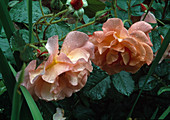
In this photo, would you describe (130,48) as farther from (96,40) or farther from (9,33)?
(9,33)

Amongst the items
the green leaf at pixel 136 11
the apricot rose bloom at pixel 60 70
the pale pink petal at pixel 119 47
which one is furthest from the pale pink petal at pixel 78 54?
the green leaf at pixel 136 11

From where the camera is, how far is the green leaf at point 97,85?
80 cm

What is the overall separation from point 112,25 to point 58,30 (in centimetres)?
21

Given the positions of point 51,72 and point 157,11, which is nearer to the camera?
point 51,72

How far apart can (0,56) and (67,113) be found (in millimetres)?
429

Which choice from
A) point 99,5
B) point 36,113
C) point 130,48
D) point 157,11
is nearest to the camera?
point 36,113

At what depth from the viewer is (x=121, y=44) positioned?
59 cm

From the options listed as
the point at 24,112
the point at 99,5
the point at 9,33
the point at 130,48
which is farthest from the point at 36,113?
the point at 99,5

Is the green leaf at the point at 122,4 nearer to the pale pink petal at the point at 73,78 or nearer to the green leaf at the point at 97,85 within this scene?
the green leaf at the point at 97,85

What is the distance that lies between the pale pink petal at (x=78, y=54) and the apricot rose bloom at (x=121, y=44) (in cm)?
8

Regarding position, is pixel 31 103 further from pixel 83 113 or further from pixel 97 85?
pixel 83 113

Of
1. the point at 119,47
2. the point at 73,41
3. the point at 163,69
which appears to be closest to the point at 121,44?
the point at 119,47

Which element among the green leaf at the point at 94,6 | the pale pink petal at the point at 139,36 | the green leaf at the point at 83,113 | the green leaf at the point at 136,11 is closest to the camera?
the pale pink petal at the point at 139,36

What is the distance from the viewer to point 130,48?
1.88 ft
